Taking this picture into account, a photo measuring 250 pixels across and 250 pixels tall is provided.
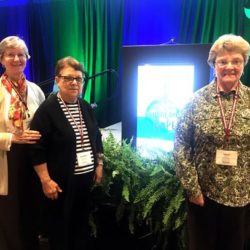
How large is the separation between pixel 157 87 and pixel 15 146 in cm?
120

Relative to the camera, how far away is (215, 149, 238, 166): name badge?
1.75m

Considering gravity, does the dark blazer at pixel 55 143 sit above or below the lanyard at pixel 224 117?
below

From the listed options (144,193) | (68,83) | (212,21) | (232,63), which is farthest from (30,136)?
(212,21)

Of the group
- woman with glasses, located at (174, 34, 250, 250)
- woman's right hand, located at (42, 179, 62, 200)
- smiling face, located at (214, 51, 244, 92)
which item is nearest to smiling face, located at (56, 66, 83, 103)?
woman's right hand, located at (42, 179, 62, 200)

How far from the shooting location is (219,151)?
1.77 metres

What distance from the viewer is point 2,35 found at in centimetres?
677

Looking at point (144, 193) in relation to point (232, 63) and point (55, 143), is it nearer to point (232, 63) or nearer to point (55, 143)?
point (55, 143)

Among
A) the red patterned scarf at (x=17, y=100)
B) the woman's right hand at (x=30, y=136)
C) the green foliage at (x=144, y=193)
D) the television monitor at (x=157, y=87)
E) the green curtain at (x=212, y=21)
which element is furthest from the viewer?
the green curtain at (x=212, y=21)

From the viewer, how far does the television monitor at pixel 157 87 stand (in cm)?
281

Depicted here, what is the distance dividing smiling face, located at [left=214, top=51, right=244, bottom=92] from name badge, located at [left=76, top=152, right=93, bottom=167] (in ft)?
2.93

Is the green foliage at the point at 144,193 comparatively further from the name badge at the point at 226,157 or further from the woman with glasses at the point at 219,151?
the name badge at the point at 226,157

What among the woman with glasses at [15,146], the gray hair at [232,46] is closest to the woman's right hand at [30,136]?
the woman with glasses at [15,146]

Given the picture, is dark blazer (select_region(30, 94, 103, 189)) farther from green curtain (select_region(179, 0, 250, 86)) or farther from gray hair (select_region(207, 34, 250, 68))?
green curtain (select_region(179, 0, 250, 86))

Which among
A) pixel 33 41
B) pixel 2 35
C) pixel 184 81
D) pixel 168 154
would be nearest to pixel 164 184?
pixel 168 154
